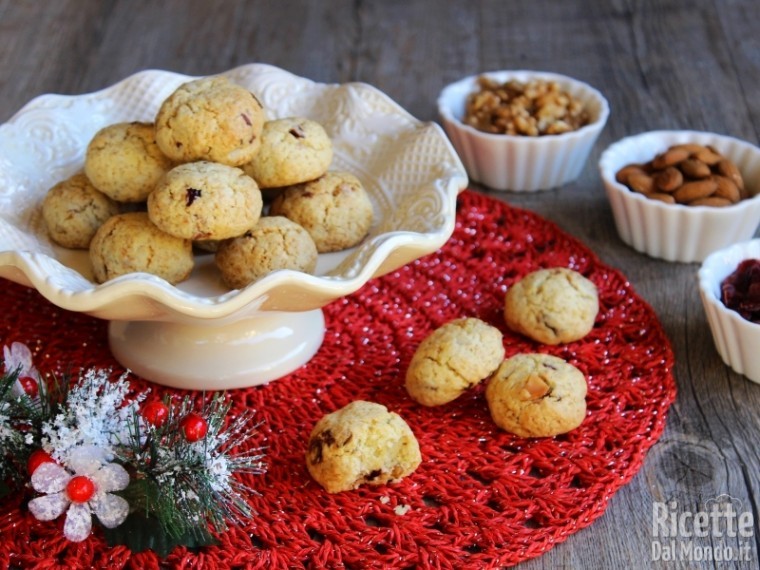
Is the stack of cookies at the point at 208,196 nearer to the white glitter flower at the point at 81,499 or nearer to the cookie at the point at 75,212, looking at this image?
the cookie at the point at 75,212

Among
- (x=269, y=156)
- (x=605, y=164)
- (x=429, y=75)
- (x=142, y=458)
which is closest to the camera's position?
(x=142, y=458)

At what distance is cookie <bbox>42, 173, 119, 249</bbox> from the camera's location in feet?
4.35

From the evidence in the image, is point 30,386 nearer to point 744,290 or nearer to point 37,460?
point 37,460

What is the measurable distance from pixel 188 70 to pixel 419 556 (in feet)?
4.88

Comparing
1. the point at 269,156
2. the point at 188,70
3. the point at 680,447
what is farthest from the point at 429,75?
the point at 680,447

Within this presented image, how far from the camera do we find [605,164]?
1.73m

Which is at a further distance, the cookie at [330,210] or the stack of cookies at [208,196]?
the cookie at [330,210]

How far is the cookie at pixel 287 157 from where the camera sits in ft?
4.33

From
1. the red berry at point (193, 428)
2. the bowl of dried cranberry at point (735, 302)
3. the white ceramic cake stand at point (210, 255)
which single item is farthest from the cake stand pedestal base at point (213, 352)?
the bowl of dried cranberry at point (735, 302)

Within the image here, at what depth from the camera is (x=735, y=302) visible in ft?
4.59

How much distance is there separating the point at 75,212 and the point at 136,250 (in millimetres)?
138

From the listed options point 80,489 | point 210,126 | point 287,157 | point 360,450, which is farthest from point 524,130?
point 80,489

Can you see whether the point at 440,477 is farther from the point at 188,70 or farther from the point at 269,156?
the point at 188,70

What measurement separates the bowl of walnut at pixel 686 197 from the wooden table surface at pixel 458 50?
4 centimetres
